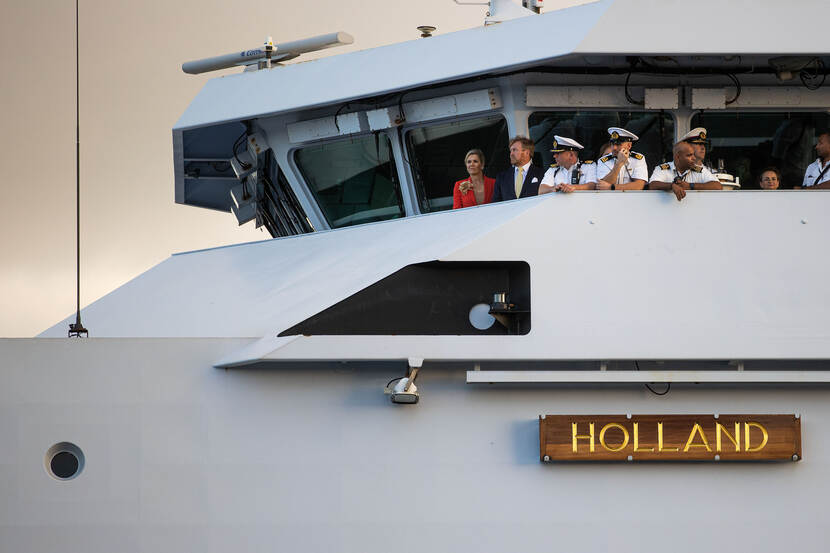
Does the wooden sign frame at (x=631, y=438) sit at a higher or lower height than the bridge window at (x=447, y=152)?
lower

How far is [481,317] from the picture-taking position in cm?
791

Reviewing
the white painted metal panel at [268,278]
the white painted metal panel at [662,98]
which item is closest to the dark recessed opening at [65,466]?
the white painted metal panel at [268,278]

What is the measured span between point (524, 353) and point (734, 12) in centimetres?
319

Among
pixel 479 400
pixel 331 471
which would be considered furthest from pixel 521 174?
pixel 331 471

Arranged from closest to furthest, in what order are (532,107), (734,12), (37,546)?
(37,546)
(734,12)
(532,107)

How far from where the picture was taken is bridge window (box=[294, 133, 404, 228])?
1021 cm

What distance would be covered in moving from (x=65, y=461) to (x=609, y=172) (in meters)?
4.33

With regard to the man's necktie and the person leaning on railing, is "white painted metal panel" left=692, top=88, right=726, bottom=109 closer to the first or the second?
the person leaning on railing

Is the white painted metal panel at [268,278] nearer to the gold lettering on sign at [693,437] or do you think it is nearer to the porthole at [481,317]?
the porthole at [481,317]

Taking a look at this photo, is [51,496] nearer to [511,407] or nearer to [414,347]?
[414,347]

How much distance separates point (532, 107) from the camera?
935 centimetres

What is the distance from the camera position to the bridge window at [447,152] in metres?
9.69

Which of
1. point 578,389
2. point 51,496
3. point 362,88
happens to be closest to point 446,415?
point 578,389

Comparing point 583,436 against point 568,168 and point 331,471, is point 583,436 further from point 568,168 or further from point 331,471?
point 568,168
